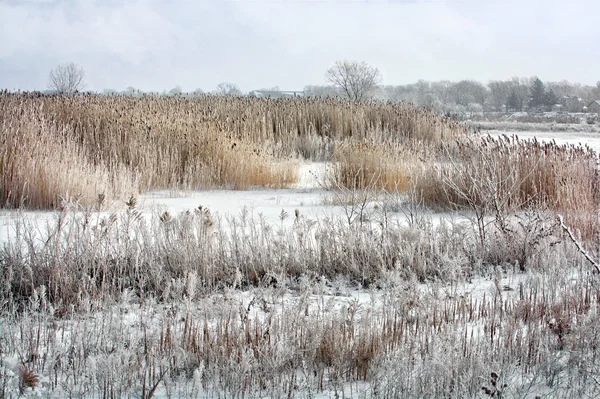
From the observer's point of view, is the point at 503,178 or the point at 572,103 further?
the point at 572,103

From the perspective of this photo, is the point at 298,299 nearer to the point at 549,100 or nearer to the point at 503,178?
the point at 503,178

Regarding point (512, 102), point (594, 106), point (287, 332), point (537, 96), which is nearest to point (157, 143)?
point (287, 332)

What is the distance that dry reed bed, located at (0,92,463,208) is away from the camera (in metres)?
6.95

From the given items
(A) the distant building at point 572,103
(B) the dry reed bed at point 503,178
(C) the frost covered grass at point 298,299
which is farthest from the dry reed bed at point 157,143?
(A) the distant building at point 572,103

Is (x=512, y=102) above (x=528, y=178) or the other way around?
above

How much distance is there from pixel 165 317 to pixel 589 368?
2443 millimetres

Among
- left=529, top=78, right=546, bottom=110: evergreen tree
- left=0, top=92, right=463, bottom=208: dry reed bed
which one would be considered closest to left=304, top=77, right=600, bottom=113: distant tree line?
left=529, top=78, right=546, bottom=110: evergreen tree

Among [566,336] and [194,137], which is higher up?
[194,137]

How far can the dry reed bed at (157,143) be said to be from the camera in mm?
6949

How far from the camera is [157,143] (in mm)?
9828

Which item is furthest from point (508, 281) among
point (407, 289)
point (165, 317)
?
point (165, 317)

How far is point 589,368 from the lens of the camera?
292 centimetres

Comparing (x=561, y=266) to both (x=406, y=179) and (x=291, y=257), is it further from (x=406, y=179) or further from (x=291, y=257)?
(x=406, y=179)

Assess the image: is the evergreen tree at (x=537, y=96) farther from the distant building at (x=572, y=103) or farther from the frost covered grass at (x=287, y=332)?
the frost covered grass at (x=287, y=332)
